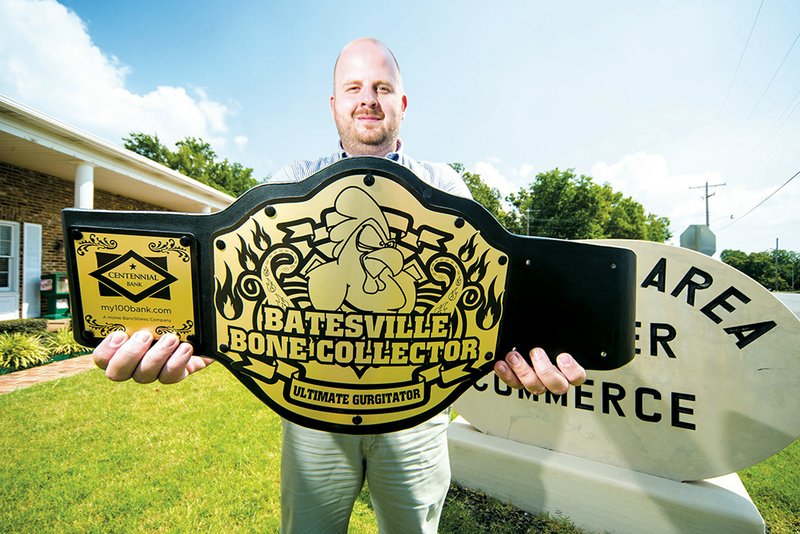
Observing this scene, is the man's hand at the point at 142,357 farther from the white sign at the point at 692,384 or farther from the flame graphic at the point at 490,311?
the white sign at the point at 692,384

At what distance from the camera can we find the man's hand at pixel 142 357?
2.41 feet

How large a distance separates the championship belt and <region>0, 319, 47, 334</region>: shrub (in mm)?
8998

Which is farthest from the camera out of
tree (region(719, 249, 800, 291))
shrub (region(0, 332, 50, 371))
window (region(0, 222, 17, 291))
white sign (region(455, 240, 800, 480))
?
tree (region(719, 249, 800, 291))

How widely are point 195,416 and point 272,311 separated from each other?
402 centimetres

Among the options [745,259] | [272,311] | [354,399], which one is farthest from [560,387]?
[745,259]

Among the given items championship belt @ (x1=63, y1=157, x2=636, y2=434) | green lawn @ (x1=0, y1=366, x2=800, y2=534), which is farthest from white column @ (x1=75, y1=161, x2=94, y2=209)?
championship belt @ (x1=63, y1=157, x2=636, y2=434)

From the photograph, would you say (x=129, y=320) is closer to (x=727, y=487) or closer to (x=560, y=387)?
(x=560, y=387)

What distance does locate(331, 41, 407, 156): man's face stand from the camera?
0.93 meters

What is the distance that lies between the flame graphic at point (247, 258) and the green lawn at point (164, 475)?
2221mm

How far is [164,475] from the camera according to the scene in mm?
2693

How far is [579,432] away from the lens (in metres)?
2.20

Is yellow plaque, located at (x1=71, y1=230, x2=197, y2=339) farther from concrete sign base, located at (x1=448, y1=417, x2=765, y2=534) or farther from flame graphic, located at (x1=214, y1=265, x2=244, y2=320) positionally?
concrete sign base, located at (x1=448, y1=417, x2=765, y2=534)

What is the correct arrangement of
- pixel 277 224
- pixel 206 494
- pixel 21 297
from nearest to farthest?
pixel 277 224
pixel 206 494
pixel 21 297

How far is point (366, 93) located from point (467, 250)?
0.54 metres
